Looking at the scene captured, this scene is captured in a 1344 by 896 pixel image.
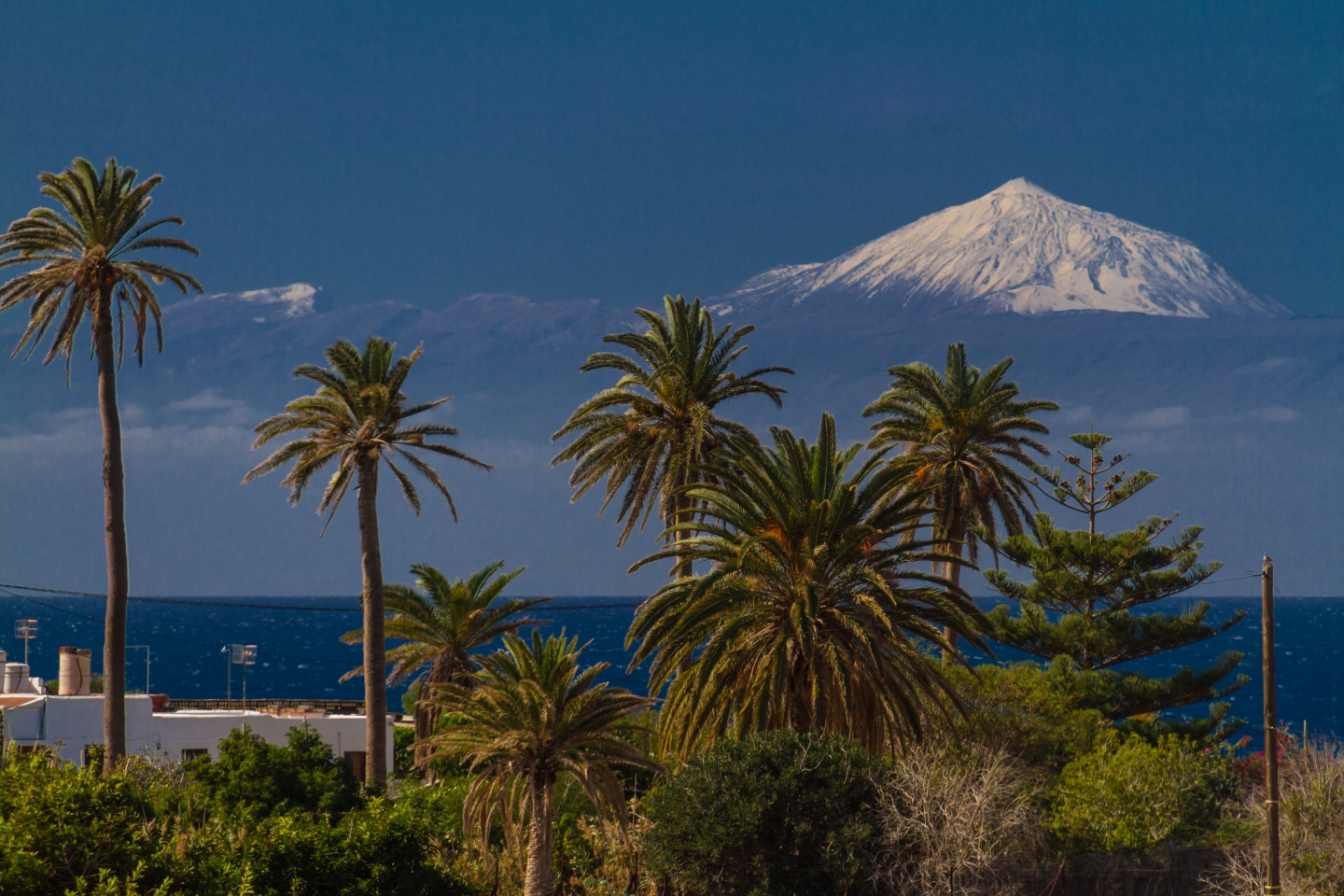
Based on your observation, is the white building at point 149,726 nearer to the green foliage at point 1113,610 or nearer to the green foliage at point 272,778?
the green foliage at point 272,778

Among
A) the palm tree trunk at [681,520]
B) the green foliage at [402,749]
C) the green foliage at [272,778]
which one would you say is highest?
the palm tree trunk at [681,520]

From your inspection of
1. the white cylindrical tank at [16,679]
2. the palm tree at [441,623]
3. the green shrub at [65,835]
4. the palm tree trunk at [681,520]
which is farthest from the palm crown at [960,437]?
the white cylindrical tank at [16,679]

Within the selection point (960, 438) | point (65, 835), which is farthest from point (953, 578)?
point (65, 835)

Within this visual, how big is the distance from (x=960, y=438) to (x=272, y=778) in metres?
23.8

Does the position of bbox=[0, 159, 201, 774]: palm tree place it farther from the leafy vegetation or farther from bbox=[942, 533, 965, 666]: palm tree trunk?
bbox=[942, 533, 965, 666]: palm tree trunk

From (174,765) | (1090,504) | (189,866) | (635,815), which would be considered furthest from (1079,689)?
(189,866)

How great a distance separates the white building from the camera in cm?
4553

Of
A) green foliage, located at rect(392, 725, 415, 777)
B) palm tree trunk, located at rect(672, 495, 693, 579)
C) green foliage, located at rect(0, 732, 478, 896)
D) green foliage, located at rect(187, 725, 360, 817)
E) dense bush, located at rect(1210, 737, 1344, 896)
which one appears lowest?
green foliage, located at rect(392, 725, 415, 777)

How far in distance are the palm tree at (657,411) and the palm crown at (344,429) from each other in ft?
15.2

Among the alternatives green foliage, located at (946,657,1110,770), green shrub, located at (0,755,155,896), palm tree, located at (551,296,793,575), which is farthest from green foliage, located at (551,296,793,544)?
green shrub, located at (0,755,155,896)

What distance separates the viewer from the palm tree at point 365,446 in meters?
40.9

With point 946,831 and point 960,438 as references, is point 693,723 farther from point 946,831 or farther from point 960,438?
point 960,438

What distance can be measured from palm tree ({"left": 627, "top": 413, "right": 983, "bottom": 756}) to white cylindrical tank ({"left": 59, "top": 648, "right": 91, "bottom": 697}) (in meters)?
30.9

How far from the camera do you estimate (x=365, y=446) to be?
41.8 meters
